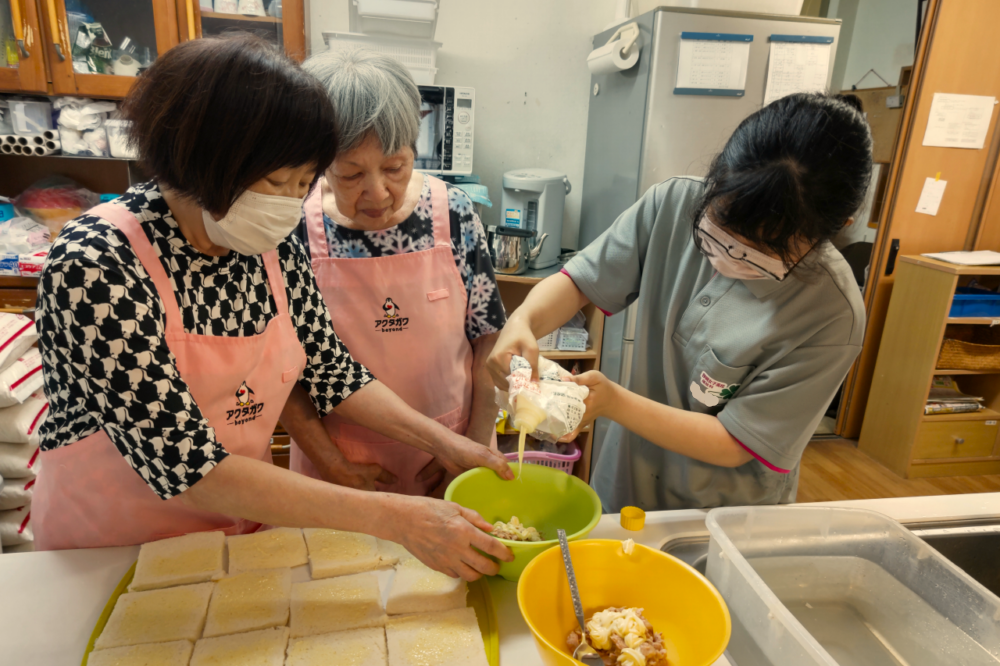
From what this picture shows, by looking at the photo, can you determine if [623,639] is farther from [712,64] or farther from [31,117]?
[31,117]

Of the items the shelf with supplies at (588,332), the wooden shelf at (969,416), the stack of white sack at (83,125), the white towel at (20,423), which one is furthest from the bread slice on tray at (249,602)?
the wooden shelf at (969,416)

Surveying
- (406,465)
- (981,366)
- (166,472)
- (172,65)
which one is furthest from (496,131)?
(981,366)

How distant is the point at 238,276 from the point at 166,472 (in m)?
0.34

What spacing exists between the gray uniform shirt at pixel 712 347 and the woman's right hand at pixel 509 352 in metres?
0.23

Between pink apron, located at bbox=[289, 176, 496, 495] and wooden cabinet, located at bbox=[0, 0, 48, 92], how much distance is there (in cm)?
179

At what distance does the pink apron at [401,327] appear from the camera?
1.35 metres

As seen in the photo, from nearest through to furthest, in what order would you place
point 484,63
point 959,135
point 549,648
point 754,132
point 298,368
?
point 549,648, point 754,132, point 298,368, point 484,63, point 959,135

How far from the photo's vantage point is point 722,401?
1.17 m

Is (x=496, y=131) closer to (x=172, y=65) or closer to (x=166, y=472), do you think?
(x=172, y=65)

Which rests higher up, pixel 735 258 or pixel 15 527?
pixel 735 258

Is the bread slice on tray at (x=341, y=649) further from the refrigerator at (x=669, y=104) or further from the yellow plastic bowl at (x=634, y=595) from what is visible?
the refrigerator at (x=669, y=104)

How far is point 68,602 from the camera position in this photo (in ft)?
2.89

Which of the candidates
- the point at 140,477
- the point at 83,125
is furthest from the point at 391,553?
the point at 83,125

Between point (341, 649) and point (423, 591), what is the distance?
138 millimetres
